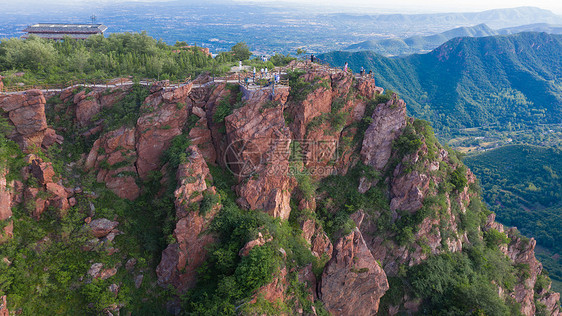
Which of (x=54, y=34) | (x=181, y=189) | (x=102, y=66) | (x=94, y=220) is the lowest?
(x=94, y=220)

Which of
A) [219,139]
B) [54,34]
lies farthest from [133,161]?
[54,34]

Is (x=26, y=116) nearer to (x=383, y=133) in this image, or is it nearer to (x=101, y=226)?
(x=101, y=226)

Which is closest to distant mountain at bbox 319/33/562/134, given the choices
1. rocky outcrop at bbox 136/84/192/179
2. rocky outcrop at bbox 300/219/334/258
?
rocky outcrop at bbox 136/84/192/179

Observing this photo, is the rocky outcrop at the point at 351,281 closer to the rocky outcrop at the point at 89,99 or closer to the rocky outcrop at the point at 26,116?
the rocky outcrop at the point at 89,99

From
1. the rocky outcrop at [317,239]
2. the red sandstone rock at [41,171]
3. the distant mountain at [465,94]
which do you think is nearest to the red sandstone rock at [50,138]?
the red sandstone rock at [41,171]

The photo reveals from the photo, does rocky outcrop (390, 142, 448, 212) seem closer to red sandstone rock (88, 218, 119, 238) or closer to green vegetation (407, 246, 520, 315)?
green vegetation (407, 246, 520, 315)

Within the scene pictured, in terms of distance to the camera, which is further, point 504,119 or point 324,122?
point 504,119

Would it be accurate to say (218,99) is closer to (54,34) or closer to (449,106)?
(54,34)
